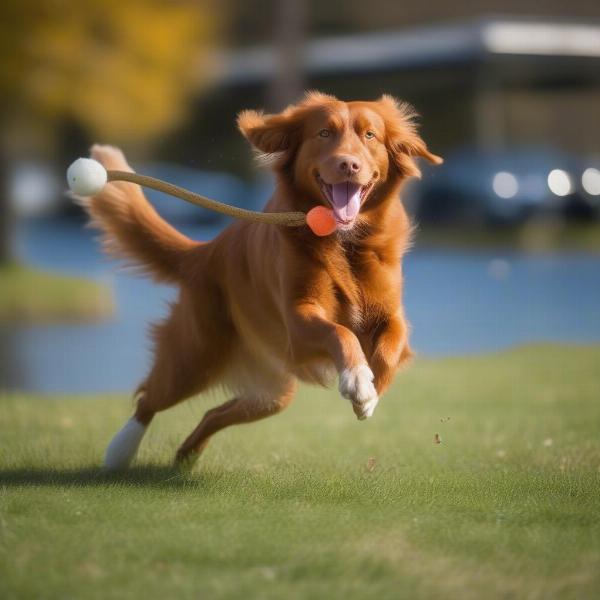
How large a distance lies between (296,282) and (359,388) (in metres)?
0.72

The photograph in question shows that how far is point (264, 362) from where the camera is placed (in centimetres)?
591

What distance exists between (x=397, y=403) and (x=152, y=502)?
15.8ft

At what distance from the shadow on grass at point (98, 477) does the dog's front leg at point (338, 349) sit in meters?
0.86

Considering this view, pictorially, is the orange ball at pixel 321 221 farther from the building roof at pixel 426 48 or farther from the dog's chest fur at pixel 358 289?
the building roof at pixel 426 48

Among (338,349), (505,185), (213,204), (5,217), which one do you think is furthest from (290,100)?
(338,349)

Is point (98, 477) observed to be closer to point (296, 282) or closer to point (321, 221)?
point (296, 282)

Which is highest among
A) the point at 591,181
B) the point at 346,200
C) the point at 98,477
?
the point at 346,200

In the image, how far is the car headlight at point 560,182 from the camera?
19.3 m

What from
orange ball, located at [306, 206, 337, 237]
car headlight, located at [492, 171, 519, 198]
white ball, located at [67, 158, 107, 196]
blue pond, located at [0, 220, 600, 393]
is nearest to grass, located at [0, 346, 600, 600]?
orange ball, located at [306, 206, 337, 237]

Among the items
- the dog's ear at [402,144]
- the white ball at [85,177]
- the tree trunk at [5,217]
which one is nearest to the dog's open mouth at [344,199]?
the dog's ear at [402,144]

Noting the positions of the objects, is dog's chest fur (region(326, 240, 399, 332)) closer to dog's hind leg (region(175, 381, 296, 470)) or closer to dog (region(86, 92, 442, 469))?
dog (region(86, 92, 442, 469))

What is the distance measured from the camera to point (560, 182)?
19.8 m

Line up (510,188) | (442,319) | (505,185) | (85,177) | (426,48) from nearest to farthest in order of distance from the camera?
(85,177) < (442,319) < (510,188) < (505,185) < (426,48)

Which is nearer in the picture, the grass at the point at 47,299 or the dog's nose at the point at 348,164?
the dog's nose at the point at 348,164
